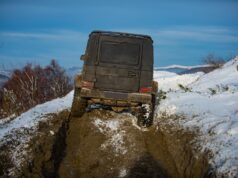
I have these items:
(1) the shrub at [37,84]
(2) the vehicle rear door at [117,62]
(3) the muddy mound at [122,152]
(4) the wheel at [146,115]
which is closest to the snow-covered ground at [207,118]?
(3) the muddy mound at [122,152]

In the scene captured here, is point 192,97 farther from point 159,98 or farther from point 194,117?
point 194,117

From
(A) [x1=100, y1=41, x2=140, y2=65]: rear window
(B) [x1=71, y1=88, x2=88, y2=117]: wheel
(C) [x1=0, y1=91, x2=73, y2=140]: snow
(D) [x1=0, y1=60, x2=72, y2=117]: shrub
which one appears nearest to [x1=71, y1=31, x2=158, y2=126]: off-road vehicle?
(A) [x1=100, y1=41, x2=140, y2=65]: rear window

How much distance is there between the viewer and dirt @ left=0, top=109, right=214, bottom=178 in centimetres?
869

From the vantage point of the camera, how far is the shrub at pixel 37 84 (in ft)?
179

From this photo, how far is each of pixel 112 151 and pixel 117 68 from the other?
7.46ft

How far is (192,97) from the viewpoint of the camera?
14438mm

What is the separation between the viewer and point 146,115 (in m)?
11.4

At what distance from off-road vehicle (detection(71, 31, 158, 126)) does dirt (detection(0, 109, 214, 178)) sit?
1043 millimetres

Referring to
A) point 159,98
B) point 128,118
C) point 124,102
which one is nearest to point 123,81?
point 124,102

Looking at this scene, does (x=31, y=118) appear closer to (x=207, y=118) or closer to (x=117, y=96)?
(x=117, y=96)

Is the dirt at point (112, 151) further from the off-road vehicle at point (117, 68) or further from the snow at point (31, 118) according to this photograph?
the off-road vehicle at point (117, 68)

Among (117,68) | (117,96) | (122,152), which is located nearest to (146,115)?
(117,96)

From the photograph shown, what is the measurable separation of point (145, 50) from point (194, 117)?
2.41 metres

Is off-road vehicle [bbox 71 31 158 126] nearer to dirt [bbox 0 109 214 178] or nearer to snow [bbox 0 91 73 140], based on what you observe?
dirt [bbox 0 109 214 178]
